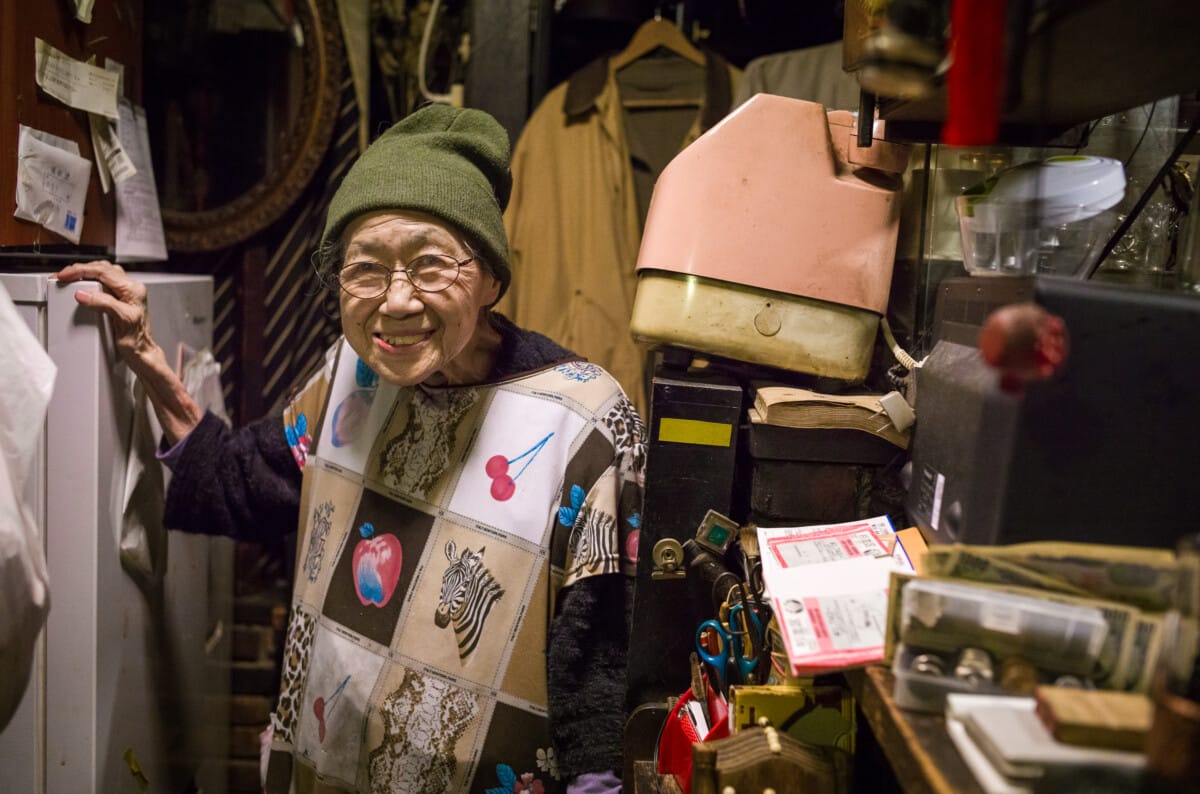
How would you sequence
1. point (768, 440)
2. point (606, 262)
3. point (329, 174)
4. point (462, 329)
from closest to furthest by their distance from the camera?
point (768, 440) < point (462, 329) < point (606, 262) < point (329, 174)

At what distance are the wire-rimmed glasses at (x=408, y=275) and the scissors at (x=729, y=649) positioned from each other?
632 mm

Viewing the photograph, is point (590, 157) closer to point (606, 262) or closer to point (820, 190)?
point (606, 262)

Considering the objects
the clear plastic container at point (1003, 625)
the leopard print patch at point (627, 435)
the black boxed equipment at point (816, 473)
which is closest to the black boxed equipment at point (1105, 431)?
the clear plastic container at point (1003, 625)

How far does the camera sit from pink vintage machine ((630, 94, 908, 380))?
1237 millimetres

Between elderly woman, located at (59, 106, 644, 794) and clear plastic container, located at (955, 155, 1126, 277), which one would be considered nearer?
clear plastic container, located at (955, 155, 1126, 277)

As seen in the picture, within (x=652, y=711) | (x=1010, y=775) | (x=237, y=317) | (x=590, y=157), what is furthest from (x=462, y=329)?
(x=237, y=317)

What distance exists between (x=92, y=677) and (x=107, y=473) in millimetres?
325

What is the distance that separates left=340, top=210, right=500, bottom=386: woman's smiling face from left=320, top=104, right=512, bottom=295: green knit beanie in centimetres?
3

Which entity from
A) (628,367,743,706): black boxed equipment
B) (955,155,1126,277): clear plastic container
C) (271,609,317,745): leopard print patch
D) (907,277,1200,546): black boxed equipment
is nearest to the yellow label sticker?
(628,367,743,706): black boxed equipment

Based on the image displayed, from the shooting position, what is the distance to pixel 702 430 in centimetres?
125

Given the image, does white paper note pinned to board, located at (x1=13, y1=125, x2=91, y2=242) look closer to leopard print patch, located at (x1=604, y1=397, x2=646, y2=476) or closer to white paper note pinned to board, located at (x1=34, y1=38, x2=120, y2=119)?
white paper note pinned to board, located at (x1=34, y1=38, x2=120, y2=119)

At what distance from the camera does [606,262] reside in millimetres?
2084

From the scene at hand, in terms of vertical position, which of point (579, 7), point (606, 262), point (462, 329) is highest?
point (579, 7)

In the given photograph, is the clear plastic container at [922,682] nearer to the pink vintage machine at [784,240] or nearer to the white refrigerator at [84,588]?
the pink vintage machine at [784,240]
